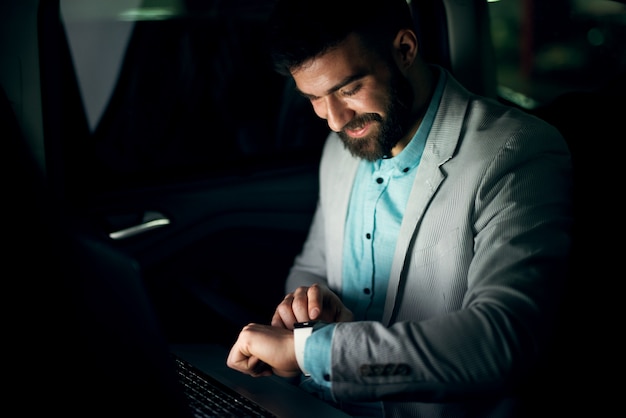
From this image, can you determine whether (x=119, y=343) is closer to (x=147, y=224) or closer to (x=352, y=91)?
(x=352, y=91)

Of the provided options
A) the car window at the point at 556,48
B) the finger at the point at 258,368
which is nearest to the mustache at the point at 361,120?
the car window at the point at 556,48

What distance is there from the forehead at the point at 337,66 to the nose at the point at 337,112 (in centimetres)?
3

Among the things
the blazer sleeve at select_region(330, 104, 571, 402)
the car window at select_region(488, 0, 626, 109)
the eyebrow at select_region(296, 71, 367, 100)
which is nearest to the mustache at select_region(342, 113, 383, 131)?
the eyebrow at select_region(296, 71, 367, 100)

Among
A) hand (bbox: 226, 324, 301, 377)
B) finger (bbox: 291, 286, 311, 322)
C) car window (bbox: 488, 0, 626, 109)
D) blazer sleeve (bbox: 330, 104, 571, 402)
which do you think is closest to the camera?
blazer sleeve (bbox: 330, 104, 571, 402)

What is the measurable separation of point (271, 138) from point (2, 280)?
158cm

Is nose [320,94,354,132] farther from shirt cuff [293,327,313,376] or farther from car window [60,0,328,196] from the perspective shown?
shirt cuff [293,327,313,376]

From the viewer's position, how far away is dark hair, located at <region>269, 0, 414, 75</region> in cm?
134

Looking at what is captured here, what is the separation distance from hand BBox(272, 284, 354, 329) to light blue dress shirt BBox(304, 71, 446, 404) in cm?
16

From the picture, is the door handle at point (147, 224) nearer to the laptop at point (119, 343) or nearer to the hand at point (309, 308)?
the hand at point (309, 308)

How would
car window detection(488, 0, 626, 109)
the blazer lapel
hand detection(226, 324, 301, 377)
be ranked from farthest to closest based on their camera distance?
car window detection(488, 0, 626, 109) < the blazer lapel < hand detection(226, 324, 301, 377)

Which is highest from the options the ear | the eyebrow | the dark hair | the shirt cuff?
the dark hair

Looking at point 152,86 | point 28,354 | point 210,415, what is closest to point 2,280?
point 28,354

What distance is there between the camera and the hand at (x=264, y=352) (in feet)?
3.58

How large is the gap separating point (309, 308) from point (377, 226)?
371 millimetres
